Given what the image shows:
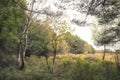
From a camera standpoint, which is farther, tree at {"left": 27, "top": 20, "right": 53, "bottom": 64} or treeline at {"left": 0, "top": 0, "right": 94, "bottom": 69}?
tree at {"left": 27, "top": 20, "right": 53, "bottom": 64}

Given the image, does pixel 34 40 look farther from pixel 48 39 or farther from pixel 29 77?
pixel 29 77

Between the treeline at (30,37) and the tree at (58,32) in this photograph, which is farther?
the tree at (58,32)

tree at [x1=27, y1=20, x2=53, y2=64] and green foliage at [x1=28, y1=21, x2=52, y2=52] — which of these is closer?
tree at [x1=27, y1=20, x2=53, y2=64]

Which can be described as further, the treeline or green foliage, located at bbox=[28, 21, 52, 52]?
green foliage, located at bbox=[28, 21, 52, 52]

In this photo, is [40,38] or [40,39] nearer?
[40,38]

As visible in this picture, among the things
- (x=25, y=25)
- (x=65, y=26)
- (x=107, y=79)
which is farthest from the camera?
(x=65, y=26)

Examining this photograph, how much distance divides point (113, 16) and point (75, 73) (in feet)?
15.4

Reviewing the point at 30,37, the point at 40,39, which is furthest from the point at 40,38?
the point at 30,37

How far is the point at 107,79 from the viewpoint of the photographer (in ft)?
50.1

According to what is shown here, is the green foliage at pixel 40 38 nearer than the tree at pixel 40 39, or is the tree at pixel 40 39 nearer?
the tree at pixel 40 39

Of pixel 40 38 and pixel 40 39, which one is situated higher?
pixel 40 38

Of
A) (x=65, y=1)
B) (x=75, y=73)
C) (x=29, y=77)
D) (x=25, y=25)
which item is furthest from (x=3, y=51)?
(x=65, y=1)

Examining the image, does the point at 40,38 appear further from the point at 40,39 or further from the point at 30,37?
the point at 30,37

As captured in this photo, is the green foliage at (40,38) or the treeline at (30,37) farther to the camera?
the green foliage at (40,38)
